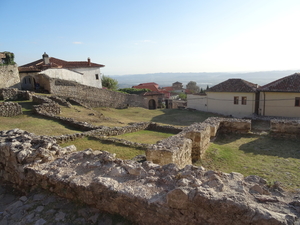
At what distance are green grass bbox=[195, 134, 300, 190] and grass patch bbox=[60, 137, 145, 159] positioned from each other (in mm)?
2773

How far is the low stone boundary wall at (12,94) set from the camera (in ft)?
60.0

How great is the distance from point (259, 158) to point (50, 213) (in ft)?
27.4

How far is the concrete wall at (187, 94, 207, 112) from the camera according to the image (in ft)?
97.8

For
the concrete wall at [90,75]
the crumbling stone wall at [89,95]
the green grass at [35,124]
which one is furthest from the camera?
the concrete wall at [90,75]

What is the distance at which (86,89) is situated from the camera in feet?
82.9

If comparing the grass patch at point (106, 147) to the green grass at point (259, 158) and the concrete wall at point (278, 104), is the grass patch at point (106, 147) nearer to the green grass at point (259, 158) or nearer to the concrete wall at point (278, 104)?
the green grass at point (259, 158)

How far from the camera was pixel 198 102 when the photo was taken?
30641 mm

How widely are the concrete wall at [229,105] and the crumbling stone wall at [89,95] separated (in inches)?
431

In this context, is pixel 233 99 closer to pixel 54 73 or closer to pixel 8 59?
pixel 54 73

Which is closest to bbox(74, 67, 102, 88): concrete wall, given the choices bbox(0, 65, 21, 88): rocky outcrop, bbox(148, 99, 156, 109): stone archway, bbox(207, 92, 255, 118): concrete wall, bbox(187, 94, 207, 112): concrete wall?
bbox(148, 99, 156, 109): stone archway

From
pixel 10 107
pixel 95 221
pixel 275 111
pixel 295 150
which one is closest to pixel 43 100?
pixel 10 107

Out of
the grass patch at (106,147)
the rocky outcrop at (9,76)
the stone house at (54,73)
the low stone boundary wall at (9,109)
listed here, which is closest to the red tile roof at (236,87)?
the stone house at (54,73)

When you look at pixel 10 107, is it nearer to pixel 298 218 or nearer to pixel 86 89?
pixel 86 89

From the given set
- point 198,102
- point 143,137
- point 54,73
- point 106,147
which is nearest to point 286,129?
point 143,137
